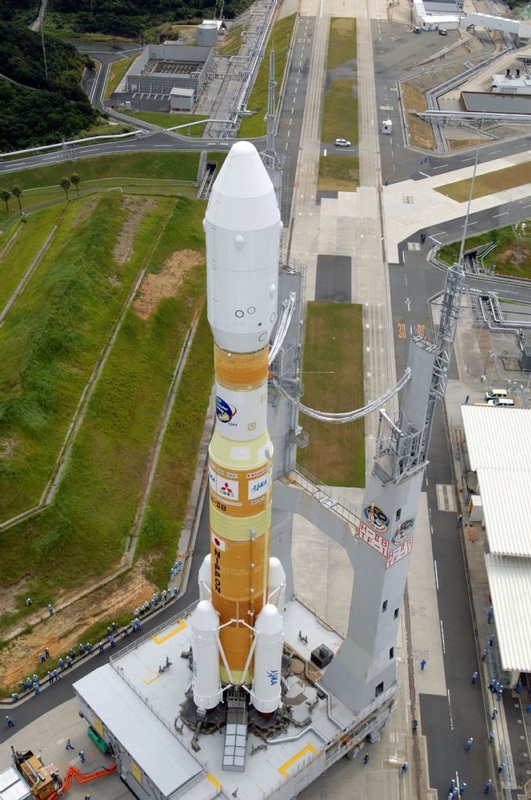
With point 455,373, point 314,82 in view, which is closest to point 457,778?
point 455,373

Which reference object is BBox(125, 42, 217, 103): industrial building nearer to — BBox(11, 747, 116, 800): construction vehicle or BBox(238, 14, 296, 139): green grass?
BBox(238, 14, 296, 139): green grass

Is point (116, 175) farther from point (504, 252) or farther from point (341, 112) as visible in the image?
point (504, 252)

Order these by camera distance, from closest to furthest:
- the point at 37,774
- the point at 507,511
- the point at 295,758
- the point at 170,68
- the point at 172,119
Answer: the point at 295,758 → the point at 37,774 → the point at 507,511 → the point at 172,119 → the point at 170,68

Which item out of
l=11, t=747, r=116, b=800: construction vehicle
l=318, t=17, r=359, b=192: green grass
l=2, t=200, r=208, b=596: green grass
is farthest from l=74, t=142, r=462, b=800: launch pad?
l=318, t=17, r=359, b=192: green grass

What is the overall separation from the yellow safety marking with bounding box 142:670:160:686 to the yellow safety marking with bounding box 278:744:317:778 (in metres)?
10.4

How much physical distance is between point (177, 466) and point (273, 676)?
103ft

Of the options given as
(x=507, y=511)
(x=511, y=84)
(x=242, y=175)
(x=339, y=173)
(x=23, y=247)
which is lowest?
(x=507, y=511)

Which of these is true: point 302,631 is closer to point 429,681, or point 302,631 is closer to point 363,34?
point 429,681

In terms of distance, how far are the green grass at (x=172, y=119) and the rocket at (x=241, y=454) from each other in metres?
106

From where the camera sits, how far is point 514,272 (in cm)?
11169

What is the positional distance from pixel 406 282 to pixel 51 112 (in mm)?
71565

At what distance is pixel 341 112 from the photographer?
151750mm

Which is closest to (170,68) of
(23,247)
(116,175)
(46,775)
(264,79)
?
(264,79)

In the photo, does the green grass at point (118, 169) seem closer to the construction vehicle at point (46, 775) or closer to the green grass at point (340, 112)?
the green grass at point (340, 112)
